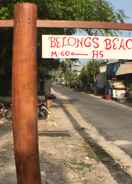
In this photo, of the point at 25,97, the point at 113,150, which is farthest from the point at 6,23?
the point at 113,150

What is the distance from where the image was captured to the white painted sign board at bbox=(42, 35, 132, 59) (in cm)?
859

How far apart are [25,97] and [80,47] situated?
125cm

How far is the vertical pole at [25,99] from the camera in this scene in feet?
25.5

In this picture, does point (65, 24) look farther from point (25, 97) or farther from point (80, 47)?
point (25, 97)

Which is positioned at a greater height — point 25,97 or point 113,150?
point 25,97

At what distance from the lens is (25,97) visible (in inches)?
307

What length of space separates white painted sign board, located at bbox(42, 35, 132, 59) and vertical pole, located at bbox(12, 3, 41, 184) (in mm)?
781

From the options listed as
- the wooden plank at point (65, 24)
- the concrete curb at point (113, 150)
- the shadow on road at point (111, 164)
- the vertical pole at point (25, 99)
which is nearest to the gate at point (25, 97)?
the vertical pole at point (25, 99)

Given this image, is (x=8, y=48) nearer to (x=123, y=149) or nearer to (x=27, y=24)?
(x=123, y=149)

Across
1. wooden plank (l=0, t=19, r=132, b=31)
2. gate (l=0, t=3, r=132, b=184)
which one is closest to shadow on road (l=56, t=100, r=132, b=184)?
wooden plank (l=0, t=19, r=132, b=31)

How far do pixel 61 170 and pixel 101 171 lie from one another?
761mm

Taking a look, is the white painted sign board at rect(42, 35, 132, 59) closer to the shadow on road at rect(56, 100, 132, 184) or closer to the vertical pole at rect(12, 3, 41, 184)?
the vertical pole at rect(12, 3, 41, 184)

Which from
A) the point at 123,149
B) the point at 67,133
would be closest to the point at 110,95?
the point at 67,133

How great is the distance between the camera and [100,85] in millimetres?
84750
